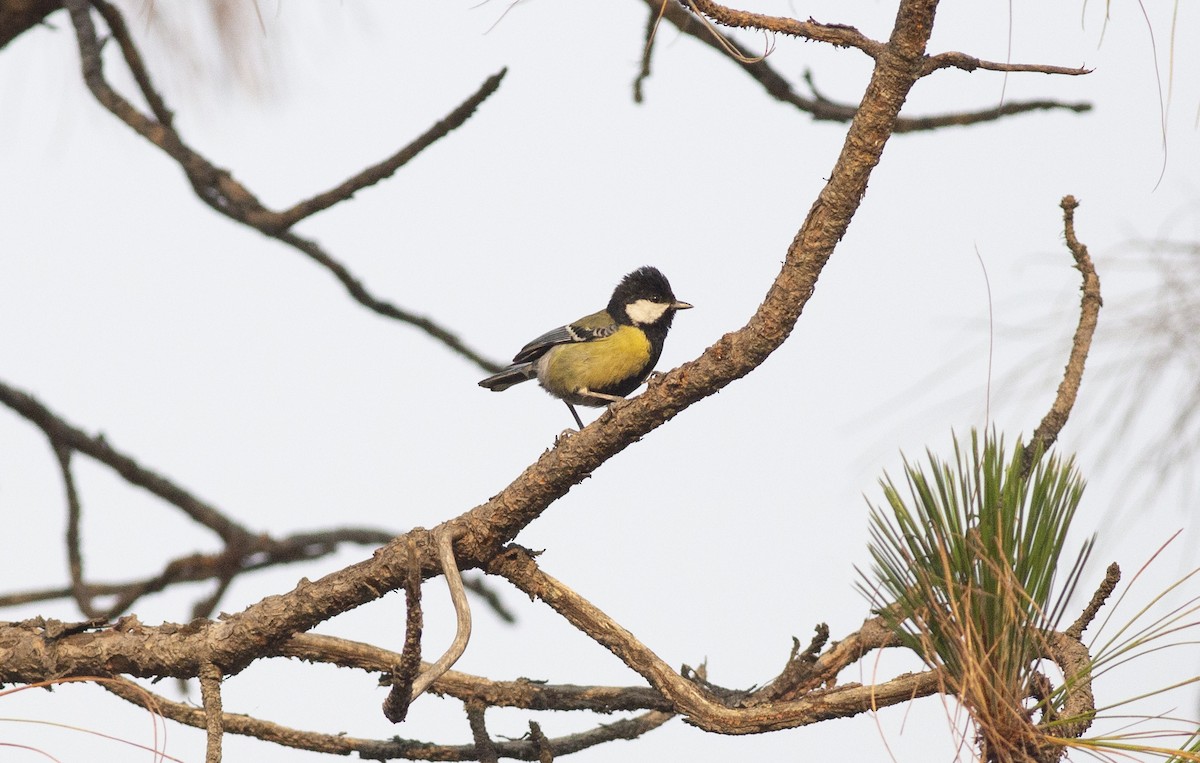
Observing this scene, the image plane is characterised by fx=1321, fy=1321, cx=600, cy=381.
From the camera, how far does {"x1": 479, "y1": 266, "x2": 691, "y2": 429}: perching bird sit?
18.2 feet

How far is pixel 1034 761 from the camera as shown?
6.68 feet

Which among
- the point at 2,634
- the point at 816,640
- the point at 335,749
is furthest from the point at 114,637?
the point at 816,640

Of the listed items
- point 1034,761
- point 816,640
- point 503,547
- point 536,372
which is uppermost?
point 536,372

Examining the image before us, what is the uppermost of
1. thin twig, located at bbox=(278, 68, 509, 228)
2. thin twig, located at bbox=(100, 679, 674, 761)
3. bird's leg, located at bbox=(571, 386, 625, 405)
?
bird's leg, located at bbox=(571, 386, 625, 405)

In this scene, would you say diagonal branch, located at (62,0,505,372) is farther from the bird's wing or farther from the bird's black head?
the bird's black head

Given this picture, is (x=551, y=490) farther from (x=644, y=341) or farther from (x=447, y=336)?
(x=644, y=341)

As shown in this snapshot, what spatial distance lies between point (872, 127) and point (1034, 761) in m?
1.01

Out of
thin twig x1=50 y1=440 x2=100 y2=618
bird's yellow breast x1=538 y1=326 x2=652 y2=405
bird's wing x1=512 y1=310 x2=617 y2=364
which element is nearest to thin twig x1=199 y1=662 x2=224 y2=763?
thin twig x1=50 y1=440 x2=100 y2=618

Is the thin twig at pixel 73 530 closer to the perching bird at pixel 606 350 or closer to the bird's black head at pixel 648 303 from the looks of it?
the perching bird at pixel 606 350

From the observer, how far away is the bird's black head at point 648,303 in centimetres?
585

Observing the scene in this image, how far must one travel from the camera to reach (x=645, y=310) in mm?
5879

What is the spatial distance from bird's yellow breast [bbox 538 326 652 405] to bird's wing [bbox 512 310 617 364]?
0.16 feet

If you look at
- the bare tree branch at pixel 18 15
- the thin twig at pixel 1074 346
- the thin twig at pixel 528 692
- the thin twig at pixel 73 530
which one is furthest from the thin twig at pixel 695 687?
the bare tree branch at pixel 18 15

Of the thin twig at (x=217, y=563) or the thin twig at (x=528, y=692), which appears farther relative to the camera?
the thin twig at (x=217, y=563)
